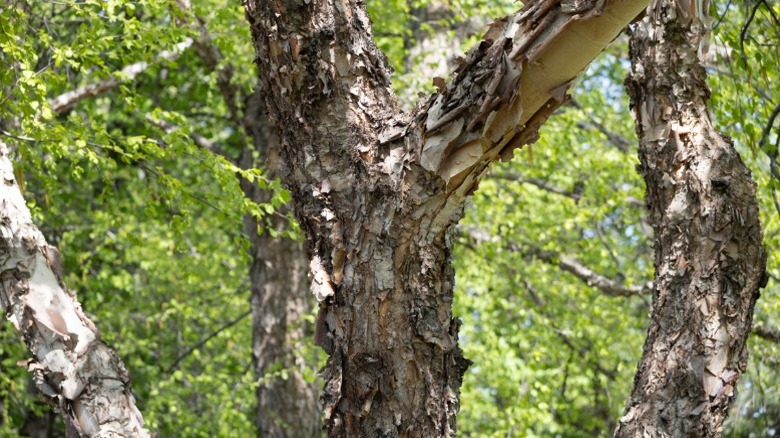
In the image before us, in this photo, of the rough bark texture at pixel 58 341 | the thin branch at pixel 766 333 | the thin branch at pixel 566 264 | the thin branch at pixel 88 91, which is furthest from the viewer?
the thin branch at pixel 566 264

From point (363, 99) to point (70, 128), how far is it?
2.92m

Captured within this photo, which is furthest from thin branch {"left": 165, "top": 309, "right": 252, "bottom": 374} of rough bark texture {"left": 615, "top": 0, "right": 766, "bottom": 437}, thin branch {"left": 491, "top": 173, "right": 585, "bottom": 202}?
rough bark texture {"left": 615, "top": 0, "right": 766, "bottom": 437}

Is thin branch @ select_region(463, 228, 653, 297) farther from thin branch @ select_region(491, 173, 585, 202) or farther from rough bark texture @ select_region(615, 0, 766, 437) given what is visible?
rough bark texture @ select_region(615, 0, 766, 437)

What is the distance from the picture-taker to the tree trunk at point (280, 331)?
8.92 metres

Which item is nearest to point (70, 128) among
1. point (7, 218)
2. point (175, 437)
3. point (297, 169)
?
point (7, 218)

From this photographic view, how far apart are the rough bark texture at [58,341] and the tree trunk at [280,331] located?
4739 millimetres

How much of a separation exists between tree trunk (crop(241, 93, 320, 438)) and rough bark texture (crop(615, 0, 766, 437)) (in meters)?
4.98

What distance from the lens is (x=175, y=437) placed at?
10.5 meters

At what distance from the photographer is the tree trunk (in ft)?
29.3

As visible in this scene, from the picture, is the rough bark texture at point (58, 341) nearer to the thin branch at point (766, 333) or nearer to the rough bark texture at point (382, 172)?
the rough bark texture at point (382, 172)

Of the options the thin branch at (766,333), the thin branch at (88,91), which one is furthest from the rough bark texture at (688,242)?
the thin branch at (88,91)

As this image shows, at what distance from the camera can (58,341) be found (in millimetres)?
3939

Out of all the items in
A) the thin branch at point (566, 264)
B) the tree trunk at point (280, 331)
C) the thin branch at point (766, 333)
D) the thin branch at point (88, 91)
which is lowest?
the thin branch at point (766, 333)

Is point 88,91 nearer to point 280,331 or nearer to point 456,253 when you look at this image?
point 280,331
